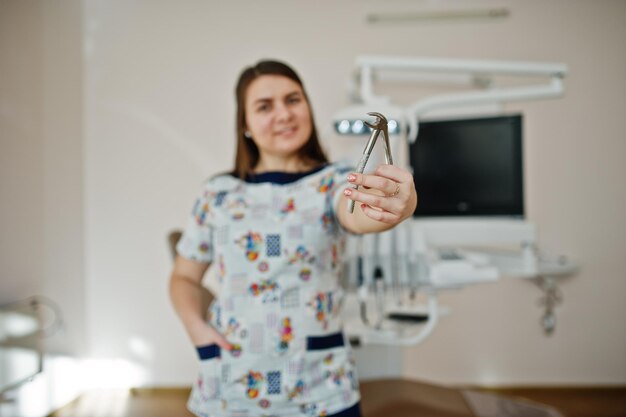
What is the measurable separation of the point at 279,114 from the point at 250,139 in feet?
0.52

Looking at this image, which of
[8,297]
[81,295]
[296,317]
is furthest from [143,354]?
[296,317]

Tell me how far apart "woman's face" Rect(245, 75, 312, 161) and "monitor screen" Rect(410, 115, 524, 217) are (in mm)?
604

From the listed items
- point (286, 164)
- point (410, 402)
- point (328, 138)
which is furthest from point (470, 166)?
point (410, 402)

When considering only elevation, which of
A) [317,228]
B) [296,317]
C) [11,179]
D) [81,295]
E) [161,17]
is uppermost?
[161,17]

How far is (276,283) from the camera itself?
0.91 m

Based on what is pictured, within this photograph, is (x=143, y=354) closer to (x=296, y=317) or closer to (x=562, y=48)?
(x=296, y=317)

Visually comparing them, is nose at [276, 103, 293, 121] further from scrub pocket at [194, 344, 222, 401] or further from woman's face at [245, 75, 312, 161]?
scrub pocket at [194, 344, 222, 401]

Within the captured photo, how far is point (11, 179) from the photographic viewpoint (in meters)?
1.48

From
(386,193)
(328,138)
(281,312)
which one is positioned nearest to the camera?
(386,193)

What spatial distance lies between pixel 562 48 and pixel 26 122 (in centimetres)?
231

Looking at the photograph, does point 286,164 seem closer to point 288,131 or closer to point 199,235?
point 288,131

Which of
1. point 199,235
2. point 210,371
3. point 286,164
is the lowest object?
point 210,371

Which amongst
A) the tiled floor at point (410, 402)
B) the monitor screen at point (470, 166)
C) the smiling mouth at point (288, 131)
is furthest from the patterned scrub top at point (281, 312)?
the tiled floor at point (410, 402)

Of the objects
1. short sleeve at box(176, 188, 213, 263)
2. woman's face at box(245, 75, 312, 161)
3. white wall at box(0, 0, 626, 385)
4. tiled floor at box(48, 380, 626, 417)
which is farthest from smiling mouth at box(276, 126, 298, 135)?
white wall at box(0, 0, 626, 385)
